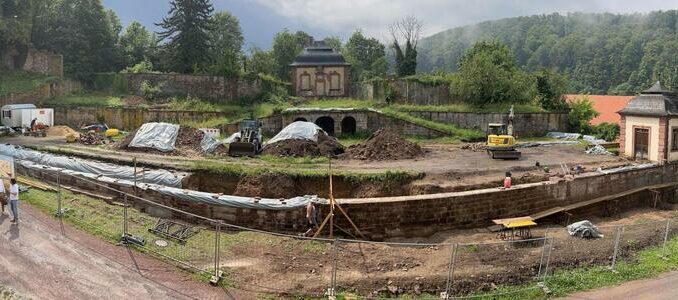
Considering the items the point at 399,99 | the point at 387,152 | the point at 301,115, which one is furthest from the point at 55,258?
the point at 399,99

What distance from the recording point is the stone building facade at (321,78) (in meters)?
46.9

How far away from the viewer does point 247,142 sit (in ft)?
89.0

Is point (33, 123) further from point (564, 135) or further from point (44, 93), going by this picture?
point (564, 135)

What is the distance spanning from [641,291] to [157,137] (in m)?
22.0

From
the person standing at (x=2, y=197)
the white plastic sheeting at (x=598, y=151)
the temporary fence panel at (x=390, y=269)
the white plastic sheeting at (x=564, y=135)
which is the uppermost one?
the white plastic sheeting at (x=564, y=135)

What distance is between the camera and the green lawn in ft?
124

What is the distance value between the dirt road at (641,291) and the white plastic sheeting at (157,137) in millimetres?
19979

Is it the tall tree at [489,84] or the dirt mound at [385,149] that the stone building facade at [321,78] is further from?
the dirt mound at [385,149]

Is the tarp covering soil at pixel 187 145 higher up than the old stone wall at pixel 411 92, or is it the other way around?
the old stone wall at pixel 411 92

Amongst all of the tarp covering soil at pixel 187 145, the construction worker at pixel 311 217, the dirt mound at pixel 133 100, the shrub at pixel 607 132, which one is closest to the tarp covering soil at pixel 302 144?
the tarp covering soil at pixel 187 145

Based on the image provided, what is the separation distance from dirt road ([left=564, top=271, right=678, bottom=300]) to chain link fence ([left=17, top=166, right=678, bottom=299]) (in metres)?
0.94

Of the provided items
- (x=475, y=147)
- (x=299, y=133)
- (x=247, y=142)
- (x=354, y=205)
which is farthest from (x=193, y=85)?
(x=354, y=205)

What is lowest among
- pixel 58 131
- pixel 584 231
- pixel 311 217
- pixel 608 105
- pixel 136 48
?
pixel 584 231

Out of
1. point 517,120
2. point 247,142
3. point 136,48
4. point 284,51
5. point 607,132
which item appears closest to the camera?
point 247,142
